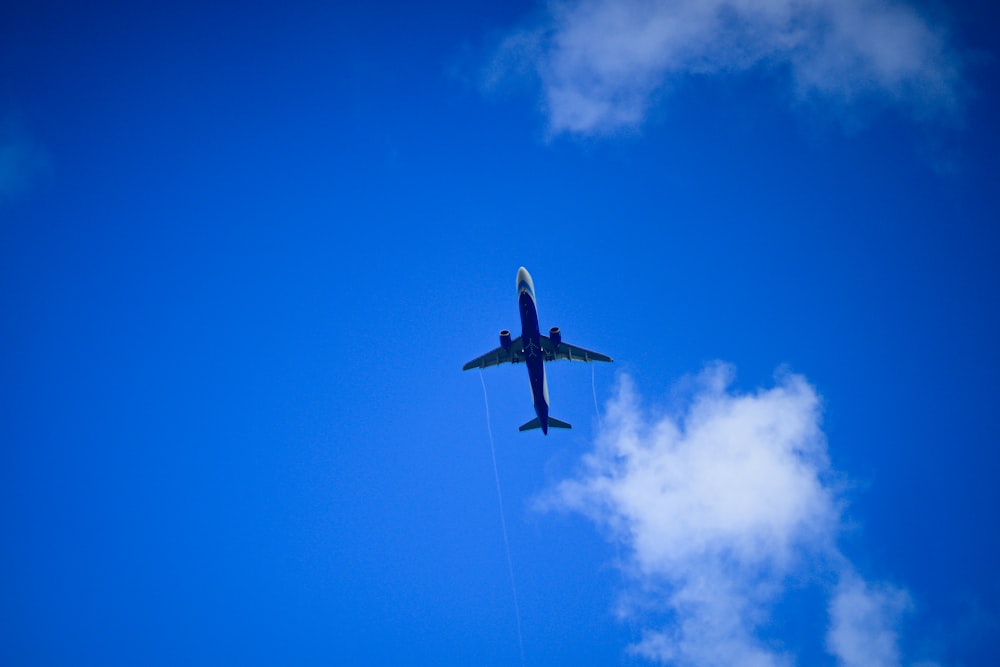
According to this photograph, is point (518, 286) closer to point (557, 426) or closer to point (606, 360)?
point (606, 360)

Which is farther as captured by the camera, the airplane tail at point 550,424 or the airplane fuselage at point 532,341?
the airplane tail at point 550,424

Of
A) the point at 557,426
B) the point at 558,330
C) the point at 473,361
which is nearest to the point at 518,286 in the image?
the point at 558,330

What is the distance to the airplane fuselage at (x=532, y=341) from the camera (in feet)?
168

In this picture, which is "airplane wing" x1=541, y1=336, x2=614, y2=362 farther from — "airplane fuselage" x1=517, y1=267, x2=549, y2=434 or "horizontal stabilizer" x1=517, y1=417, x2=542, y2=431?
"horizontal stabilizer" x1=517, y1=417, x2=542, y2=431

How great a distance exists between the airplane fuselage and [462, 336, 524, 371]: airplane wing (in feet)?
4.25

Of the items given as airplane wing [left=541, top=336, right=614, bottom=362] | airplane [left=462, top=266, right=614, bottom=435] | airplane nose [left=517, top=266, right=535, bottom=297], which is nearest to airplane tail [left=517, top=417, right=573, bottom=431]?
airplane [left=462, top=266, right=614, bottom=435]

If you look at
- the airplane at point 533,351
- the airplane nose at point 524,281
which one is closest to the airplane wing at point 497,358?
the airplane at point 533,351

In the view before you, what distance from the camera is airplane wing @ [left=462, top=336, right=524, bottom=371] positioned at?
185ft

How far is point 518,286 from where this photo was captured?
51750 mm

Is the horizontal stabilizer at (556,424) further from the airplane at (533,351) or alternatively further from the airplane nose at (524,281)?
the airplane nose at (524,281)

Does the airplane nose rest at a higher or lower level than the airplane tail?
higher

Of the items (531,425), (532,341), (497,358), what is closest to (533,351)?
(532,341)

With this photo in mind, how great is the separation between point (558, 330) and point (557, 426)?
11934mm

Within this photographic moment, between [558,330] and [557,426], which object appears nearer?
[558,330]
